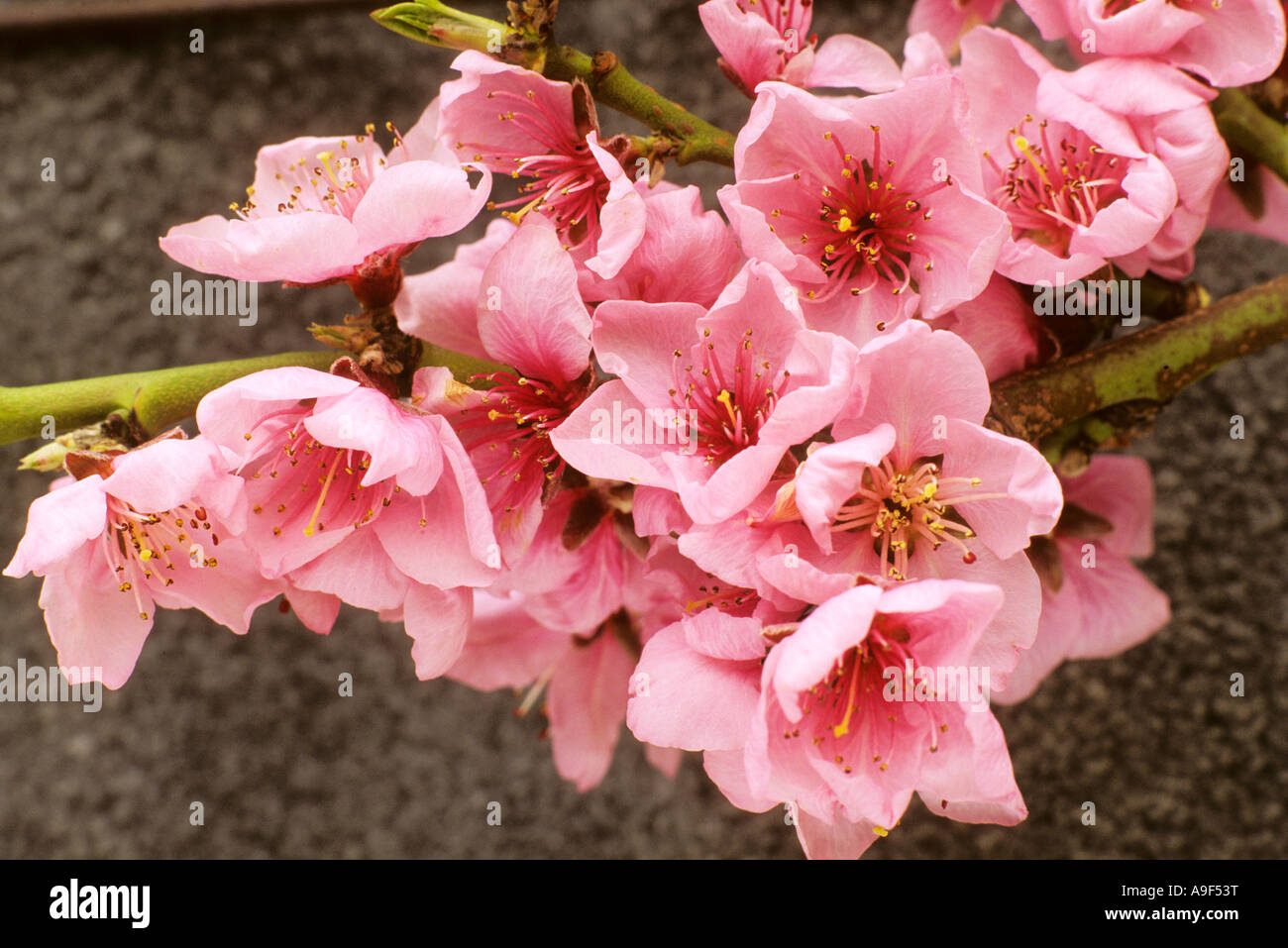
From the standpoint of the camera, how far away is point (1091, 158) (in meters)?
0.42

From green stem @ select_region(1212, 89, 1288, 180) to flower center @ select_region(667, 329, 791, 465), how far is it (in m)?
0.25

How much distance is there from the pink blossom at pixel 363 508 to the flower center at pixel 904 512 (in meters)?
0.14

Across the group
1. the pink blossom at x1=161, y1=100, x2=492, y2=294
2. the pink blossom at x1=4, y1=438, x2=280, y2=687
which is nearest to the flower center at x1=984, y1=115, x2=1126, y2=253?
the pink blossom at x1=161, y1=100, x2=492, y2=294

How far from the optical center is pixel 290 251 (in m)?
0.35

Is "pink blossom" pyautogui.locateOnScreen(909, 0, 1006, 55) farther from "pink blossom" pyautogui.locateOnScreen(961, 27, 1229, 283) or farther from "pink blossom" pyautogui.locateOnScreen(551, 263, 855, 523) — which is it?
"pink blossom" pyautogui.locateOnScreen(551, 263, 855, 523)

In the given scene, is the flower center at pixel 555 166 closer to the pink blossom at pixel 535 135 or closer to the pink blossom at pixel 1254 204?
the pink blossom at pixel 535 135

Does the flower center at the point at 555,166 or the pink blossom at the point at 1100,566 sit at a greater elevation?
the flower center at the point at 555,166

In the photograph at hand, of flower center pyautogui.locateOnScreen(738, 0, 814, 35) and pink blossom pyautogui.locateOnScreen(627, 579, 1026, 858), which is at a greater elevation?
flower center pyautogui.locateOnScreen(738, 0, 814, 35)

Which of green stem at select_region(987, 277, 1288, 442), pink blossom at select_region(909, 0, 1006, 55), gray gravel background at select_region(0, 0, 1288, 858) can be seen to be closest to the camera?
green stem at select_region(987, 277, 1288, 442)

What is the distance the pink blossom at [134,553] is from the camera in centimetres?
33

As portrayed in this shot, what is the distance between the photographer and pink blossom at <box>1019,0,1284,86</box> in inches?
15.1

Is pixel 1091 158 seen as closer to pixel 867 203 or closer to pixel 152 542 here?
pixel 867 203

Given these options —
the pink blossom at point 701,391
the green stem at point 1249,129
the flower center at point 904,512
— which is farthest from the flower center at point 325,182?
the green stem at point 1249,129
